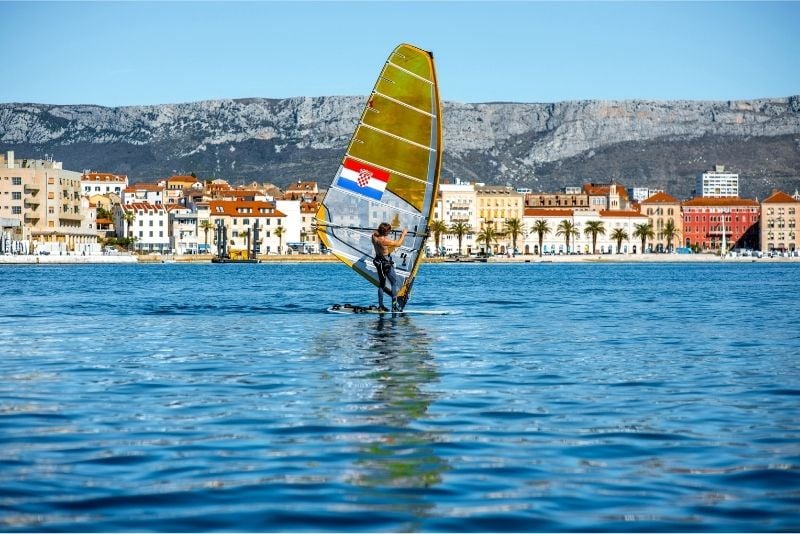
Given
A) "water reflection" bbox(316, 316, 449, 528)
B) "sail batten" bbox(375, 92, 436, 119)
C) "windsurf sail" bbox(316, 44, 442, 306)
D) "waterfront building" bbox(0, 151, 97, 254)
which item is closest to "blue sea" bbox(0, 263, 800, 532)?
"water reflection" bbox(316, 316, 449, 528)

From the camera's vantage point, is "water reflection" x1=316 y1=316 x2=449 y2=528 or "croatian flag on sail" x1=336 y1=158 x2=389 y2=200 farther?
"croatian flag on sail" x1=336 y1=158 x2=389 y2=200

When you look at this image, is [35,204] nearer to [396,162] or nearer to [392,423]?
[396,162]

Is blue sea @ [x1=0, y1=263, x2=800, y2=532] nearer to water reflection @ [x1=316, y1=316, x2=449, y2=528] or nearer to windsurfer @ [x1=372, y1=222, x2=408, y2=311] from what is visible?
water reflection @ [x1=316, y1=316, x2=449, y2=528]

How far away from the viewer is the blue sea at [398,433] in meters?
10.6

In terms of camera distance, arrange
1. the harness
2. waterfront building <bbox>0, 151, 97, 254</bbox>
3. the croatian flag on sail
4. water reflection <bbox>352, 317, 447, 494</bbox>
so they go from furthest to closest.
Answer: waterfront building <bbox>0, 151, 97, 254</bbox> < the croatian flag on sail < the harness < water reflection <bbox>352, 317, 447, 494</bbox>

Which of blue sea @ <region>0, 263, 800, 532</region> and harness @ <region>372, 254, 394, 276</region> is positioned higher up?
harness @ <region>372, 254, 394, 276</region>

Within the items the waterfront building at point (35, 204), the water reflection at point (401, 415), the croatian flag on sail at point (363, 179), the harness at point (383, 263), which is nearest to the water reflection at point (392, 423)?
the water reflection at point (401, 415)

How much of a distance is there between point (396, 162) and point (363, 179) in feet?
3.66

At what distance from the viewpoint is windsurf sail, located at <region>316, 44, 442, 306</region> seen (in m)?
36.2

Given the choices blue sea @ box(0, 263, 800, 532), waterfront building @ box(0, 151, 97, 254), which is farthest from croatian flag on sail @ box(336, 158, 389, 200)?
waterfront building @ box(0, 151, 97, 254)

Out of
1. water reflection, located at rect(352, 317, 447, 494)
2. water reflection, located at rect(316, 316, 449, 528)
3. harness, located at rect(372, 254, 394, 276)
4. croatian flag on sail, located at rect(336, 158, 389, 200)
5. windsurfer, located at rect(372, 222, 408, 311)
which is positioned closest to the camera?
water reflection, located at rect(316, 316, 449, 528)

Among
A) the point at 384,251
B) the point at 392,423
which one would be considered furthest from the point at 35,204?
the point at 392,423

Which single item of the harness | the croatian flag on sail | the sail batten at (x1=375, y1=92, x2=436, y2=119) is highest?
the sail batten at (x1=375, y1=92, x2=436, y2=119)

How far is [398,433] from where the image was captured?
1436 cm
